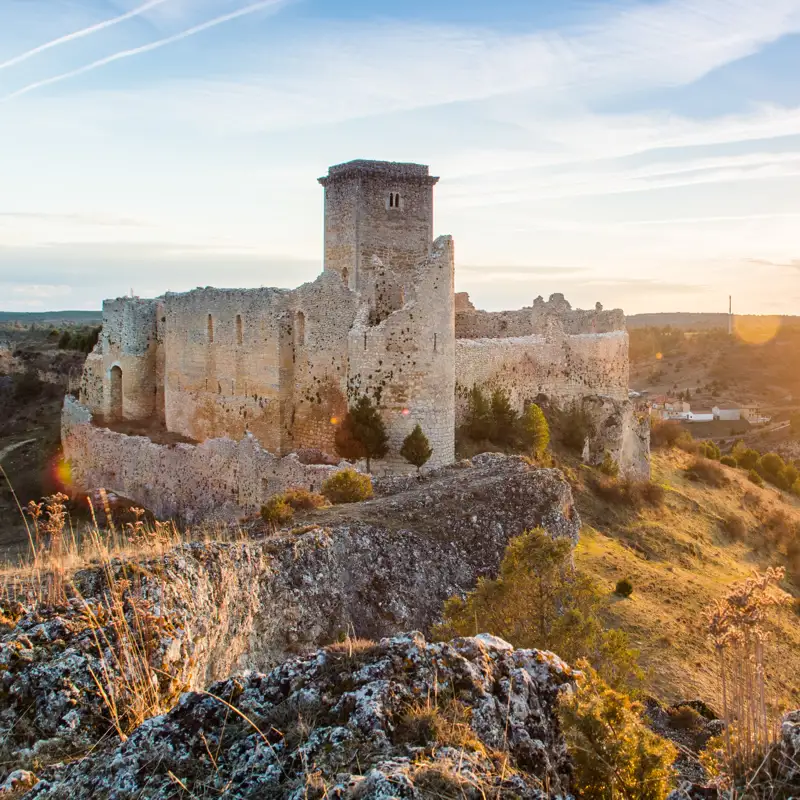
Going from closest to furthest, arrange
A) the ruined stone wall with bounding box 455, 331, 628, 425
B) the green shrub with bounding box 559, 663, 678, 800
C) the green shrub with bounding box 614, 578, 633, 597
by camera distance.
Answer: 1. the green shrub with bounding box 559, 663, 678, 800
2. the green shrub with bounding box 614, 578, 633, 597
3. the ruined stone wall with bounding box 455, 331, 628, 425

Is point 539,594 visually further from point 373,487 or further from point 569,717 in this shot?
point 373,487

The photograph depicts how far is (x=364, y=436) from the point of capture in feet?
60.4

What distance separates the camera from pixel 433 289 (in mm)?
18594

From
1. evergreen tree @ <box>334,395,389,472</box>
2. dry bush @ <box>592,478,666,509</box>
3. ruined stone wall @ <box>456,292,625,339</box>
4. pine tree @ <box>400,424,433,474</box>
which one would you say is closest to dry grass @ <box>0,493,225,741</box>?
pine tree @ <box>400,424,433,474</box>

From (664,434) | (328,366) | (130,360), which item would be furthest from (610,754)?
(664,434)

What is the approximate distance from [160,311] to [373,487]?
19.2 metres

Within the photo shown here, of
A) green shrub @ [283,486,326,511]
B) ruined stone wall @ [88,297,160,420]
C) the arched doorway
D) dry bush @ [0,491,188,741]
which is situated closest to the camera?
dry bush @ [0,491,188,741]

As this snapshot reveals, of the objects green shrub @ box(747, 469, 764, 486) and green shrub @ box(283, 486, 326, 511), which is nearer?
green shrub @ box(283, 486, 326, 511)

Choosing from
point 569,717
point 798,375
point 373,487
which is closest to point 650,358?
point 798,375

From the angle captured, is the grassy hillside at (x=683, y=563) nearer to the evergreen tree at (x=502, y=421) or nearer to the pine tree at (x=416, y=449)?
the evergreen tree at (x=502, y=421)

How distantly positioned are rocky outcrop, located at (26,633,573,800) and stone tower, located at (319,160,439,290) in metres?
22.3

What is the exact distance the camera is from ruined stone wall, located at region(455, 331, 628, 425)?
2273cm

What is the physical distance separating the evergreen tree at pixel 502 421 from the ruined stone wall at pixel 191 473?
24.1ft

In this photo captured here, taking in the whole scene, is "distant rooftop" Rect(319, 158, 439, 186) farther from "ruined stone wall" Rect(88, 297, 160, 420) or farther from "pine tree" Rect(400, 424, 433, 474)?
"pine tree" Rect(400, 424, 433, 474)
